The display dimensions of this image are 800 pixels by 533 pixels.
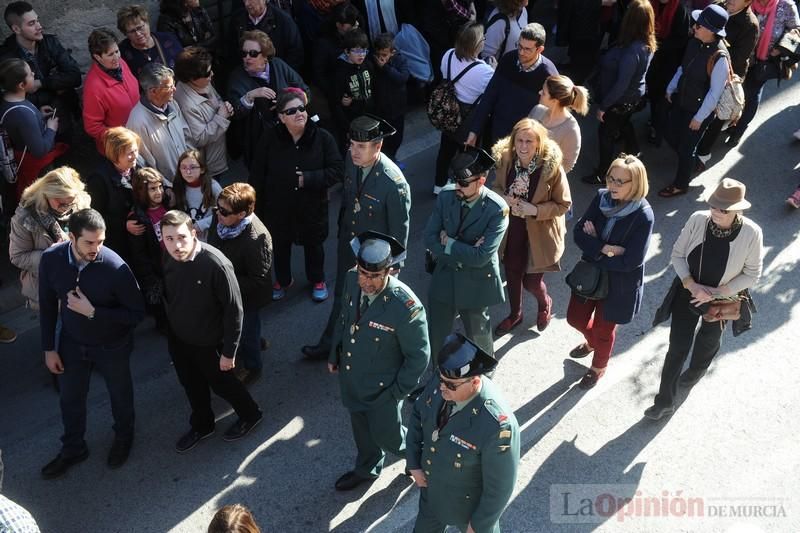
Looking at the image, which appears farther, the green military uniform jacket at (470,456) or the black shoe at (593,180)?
the black shoe at (593,180)

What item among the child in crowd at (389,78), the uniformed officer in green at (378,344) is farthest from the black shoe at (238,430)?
the child in crowd at (389,78)

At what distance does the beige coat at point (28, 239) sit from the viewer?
588 cm

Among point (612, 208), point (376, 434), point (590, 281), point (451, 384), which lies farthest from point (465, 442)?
point (612, 208)

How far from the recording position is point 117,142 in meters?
6.27

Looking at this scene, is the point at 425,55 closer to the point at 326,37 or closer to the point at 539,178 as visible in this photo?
the point at 326,37

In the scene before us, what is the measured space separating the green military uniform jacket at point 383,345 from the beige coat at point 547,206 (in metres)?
1.86

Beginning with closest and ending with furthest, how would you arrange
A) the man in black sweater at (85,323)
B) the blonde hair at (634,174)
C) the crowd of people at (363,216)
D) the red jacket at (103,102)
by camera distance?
the crowd of people at (363,216)
the man in black sweater at (85,323)
the blonde hair at (634,174)
the red jacket at (103,102)

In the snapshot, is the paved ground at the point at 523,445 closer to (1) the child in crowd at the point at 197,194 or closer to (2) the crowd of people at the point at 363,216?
(2) the crowd of people at the point at 363,216

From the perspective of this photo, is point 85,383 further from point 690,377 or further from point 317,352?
point 690,377

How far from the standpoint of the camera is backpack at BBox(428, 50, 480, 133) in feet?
26.5

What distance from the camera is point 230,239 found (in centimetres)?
589

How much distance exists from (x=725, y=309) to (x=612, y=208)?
0.98 metres

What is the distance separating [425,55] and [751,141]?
3.72 meters

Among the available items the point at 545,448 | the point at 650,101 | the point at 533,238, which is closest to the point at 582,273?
the point at 533,238
